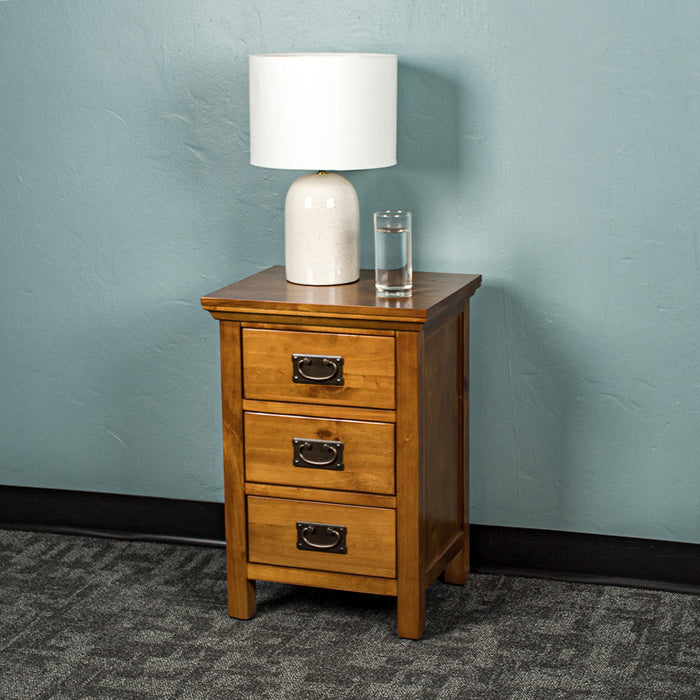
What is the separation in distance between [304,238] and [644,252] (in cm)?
70

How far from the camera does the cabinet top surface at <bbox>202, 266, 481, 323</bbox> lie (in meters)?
1.94

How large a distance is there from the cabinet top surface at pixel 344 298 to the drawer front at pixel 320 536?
0.39 m

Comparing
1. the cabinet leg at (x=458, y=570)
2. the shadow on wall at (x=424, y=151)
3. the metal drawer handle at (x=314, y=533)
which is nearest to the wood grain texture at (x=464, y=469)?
the cabinet leg at (x=458, y=570)

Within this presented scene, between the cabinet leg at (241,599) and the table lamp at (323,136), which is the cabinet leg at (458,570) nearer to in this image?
the cabinet leg at (241,599)

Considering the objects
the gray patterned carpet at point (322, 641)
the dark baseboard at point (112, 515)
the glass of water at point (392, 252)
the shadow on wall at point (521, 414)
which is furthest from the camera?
the dark baseboard at point (112, 515)

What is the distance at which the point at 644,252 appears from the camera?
219cm

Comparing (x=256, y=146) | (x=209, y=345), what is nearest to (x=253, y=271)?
(x=209, y=345)

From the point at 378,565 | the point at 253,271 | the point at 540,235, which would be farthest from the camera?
the point at 253,271

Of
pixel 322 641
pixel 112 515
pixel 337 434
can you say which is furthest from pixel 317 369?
pixel 112 515

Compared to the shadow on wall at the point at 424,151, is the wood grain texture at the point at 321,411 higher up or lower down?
lower down

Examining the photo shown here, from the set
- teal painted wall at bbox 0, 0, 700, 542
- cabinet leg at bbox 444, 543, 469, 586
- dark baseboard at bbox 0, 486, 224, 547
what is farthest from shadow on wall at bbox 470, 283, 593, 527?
dark baseboard at bbox 0, 486, 224, 547

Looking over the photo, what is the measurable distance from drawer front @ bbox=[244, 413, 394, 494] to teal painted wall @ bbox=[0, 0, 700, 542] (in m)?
0.41

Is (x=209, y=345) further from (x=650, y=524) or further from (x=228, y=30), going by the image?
(x=650, y=524)

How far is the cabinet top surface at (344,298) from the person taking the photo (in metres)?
1.94
